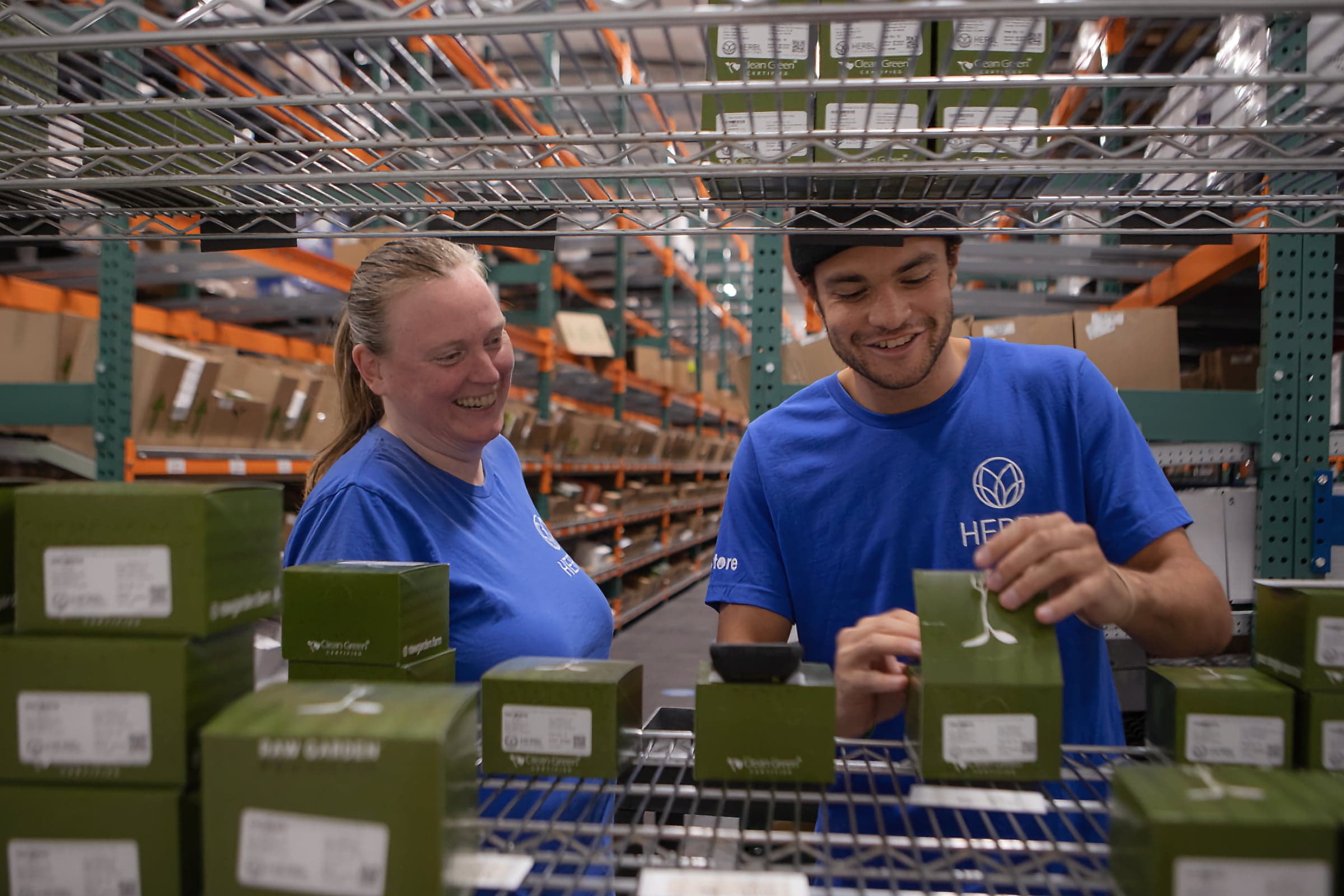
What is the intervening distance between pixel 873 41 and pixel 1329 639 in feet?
2.16

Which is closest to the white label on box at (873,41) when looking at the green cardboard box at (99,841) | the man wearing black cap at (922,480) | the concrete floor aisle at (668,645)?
the man wearing black cap at (922,480)

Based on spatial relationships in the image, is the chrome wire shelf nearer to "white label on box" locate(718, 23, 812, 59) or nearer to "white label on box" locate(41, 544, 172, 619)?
"white label on box" locate(718, 23, 812, 59)

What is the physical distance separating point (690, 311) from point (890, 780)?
8.99 m

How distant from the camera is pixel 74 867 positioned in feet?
2.05

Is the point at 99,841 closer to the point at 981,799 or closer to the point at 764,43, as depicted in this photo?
the point at 981,799

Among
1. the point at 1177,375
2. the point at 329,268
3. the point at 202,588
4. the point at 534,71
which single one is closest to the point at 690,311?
the point at 329,268

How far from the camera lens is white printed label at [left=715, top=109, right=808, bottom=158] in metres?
0.77

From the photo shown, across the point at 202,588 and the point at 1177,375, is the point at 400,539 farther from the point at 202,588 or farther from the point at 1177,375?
the point at 1177,375

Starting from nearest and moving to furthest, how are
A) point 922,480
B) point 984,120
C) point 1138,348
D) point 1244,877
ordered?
point 1244,877
point 984,120
point 922,480
point 1138,348

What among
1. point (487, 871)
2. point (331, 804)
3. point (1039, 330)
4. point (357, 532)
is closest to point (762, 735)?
point (487, 871)

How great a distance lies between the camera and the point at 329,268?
2.97 m

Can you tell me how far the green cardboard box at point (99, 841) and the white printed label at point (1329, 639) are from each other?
941 millimetres

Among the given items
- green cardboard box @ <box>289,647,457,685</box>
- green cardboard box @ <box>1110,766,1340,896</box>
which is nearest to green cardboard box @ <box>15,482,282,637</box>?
green cardboard box @ <box>289,647,457,685</box>

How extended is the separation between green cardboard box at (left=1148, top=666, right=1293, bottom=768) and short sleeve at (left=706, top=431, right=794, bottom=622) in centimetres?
65
